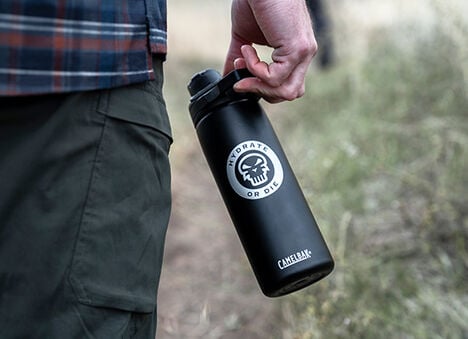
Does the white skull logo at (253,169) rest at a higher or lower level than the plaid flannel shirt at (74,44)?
lower

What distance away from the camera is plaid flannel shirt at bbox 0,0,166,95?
129 cm

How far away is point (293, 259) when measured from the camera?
1.59 meters

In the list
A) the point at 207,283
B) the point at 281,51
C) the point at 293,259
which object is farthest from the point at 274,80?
the point at 207,283

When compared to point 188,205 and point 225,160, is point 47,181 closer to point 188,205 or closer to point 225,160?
point 225,160

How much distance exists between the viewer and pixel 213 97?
1.67 m

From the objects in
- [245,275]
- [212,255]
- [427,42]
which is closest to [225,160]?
[245,275]

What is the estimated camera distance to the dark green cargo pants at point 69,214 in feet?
4.33

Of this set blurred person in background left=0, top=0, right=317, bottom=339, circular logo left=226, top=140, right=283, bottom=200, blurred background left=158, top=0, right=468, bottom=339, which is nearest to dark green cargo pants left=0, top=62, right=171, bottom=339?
blurred person in background left=0, top=0, right=317, bottom=339

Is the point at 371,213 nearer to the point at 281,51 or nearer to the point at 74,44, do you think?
the point at 281,51

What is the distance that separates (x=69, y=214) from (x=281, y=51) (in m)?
0.52

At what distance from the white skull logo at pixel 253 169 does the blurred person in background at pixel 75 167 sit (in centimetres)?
23

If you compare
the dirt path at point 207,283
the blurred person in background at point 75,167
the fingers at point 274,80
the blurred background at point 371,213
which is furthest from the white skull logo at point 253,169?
the dirt path at point 207,283

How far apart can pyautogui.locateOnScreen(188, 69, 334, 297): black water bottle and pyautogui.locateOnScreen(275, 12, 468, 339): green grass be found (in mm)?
888

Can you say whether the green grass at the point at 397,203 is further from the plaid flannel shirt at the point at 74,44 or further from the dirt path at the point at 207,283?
the plaid flannel shirt at the point at 74,44
